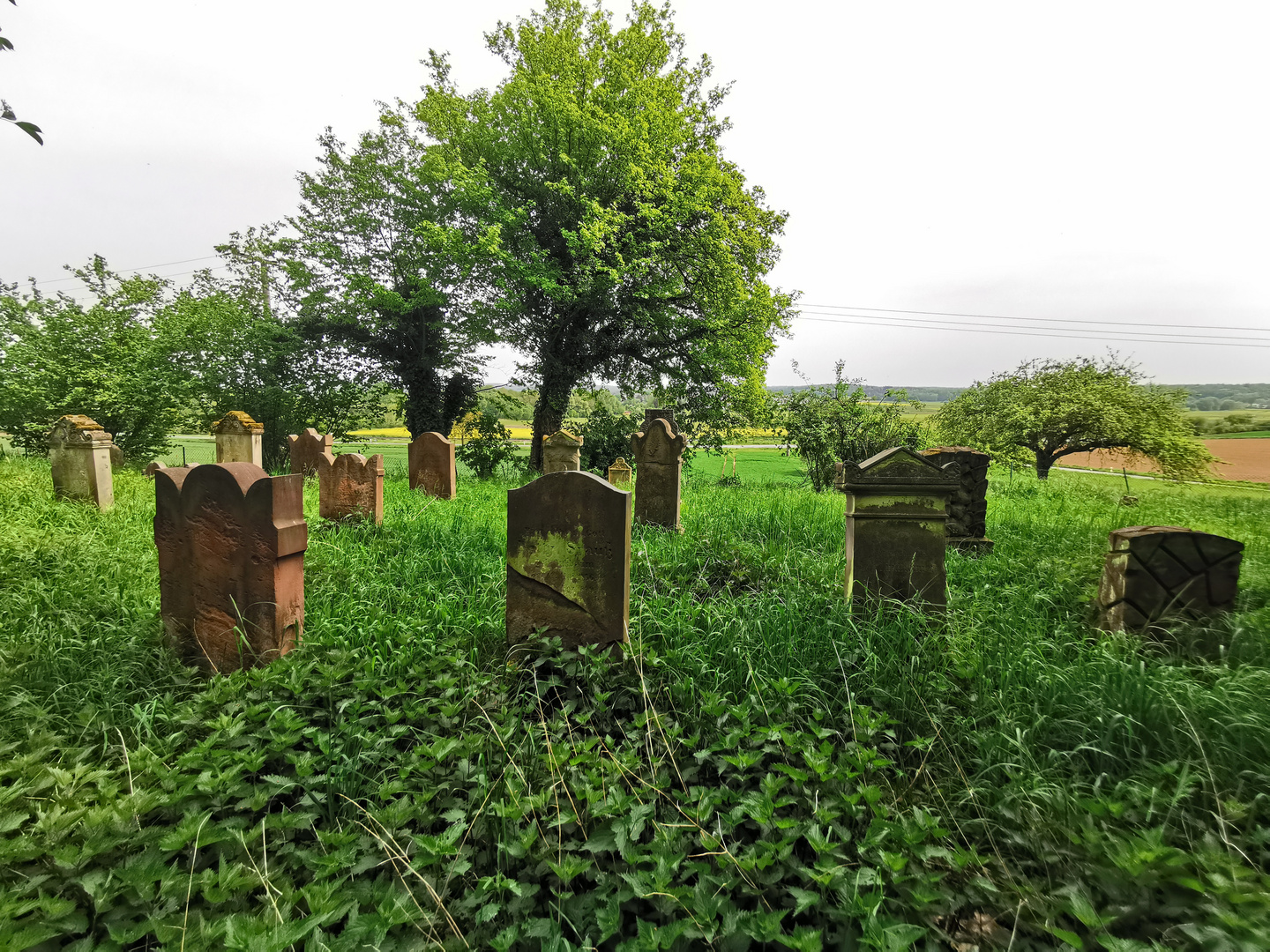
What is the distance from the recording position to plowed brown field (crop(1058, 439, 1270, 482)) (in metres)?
7.19

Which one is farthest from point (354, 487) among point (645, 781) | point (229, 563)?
point (645, 781)

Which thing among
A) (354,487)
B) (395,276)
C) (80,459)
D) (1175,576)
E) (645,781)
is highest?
(395,276)

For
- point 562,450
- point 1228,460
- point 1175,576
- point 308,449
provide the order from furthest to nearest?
point 1228,460 < point 308,449 < point 562,450 < point 1175,576

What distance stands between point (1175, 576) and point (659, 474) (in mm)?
4448

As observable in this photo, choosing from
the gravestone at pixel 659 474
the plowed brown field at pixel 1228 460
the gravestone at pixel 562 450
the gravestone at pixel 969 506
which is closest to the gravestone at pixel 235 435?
the gravestone at pixel 562 450

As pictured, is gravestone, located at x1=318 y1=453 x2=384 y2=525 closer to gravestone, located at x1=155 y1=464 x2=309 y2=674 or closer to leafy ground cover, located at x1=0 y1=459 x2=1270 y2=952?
leafy ground cover, located at x1=0 y1=459 x2=1270 y2=952

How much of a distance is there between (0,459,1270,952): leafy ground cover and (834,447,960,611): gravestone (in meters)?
0.28

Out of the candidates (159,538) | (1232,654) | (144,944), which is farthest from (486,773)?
(1232,654)

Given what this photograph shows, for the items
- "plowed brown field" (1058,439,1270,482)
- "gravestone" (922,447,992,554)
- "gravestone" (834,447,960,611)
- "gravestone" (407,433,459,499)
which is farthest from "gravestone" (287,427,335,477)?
"plowed brown field" (1058,439,1270,482)

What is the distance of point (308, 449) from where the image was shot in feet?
29.9

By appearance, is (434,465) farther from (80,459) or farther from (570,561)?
(570,561)

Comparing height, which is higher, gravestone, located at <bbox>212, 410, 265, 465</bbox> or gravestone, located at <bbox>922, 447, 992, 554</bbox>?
gravestone, located at <bbox>212, 410, 265, 465</bbox>

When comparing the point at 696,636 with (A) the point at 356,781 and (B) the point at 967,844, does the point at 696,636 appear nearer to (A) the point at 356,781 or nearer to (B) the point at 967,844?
(B) the point at 967,844

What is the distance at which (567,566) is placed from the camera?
2971 mm
